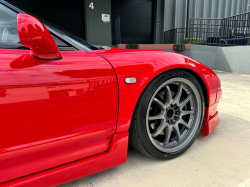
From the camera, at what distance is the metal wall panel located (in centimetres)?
1044

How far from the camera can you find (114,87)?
1102mm

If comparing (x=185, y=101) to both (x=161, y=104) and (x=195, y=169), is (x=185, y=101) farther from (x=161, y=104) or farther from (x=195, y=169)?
(x=195, y=169)

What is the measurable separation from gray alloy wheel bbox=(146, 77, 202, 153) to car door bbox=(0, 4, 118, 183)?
0.47 m

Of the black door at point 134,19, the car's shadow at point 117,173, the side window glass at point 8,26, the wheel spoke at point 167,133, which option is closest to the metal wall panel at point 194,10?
the black door at point 134,19

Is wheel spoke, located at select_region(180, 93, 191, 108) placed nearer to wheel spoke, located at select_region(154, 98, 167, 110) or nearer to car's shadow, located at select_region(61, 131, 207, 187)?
wheel spoke, located at select_region(154, 98, 167, 110)

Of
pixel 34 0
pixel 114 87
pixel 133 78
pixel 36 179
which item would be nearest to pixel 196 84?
pixel 133 78

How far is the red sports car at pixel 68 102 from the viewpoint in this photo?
86 centimetres

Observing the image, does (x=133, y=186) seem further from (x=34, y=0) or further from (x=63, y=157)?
(x=34, y=0)

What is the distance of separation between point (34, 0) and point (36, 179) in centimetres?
869

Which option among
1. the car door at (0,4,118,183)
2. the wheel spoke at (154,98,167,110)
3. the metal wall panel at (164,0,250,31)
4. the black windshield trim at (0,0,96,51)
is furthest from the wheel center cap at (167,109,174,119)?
the metal wall panel at (164,0,250,31)

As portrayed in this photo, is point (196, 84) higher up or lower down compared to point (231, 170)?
higher up

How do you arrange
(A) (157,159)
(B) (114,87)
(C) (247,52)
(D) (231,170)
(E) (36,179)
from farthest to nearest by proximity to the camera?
(C) (247,52), (A) (157,159), (D) (231,170), (B) (114,87), (E) (36,179)

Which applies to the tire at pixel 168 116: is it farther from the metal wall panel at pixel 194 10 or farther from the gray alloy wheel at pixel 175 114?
the metal wall panel at pixel 194 10

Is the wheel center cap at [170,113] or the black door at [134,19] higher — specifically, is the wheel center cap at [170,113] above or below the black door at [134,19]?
below
